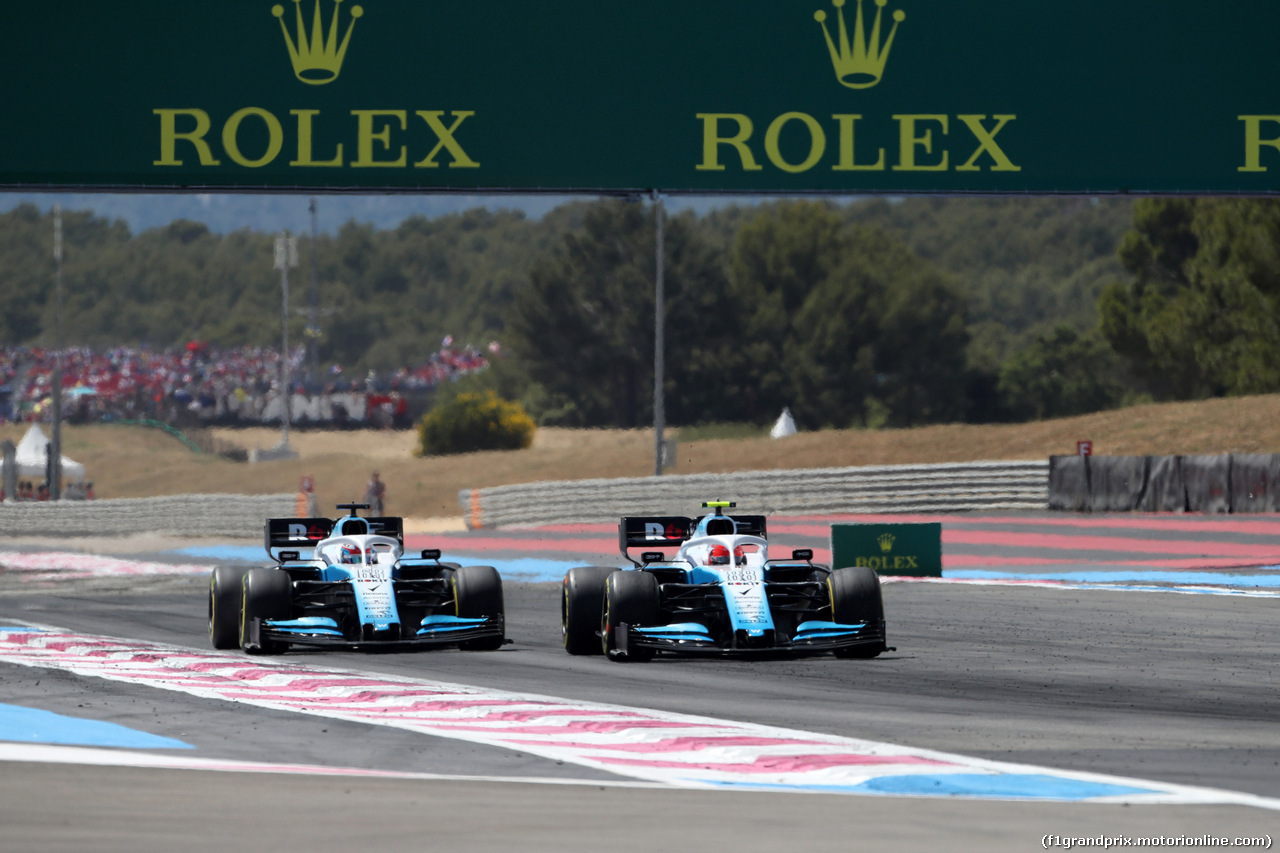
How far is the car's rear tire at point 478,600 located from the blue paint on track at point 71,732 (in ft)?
15.6

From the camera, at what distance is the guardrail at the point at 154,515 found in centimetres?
3909

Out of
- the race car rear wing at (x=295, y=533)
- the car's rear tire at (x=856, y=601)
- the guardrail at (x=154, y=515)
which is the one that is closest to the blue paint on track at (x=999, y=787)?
the car's rear tire at (x=856, y=601)

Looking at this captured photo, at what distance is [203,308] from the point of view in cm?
17288

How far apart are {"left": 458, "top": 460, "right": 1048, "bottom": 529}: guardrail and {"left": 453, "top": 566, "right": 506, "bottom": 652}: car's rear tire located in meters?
21.5

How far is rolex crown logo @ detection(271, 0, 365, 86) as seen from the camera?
20.6m

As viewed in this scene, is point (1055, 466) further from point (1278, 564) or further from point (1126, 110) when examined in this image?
point (1126, 110)

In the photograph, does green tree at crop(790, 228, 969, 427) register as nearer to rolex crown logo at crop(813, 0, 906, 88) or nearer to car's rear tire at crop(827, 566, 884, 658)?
rolex crown logo at crop(813, 0, 906, 88)

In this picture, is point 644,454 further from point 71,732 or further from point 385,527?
point 71,732

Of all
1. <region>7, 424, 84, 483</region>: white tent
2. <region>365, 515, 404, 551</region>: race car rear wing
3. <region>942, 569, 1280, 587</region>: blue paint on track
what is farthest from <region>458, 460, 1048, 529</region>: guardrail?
<region>7, 424, 84, 483</region>: white tent

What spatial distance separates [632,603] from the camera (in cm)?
1422

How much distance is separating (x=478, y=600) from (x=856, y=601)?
3.43m

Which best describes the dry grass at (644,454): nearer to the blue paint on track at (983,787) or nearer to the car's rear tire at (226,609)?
the car's rear tire at (226,609)

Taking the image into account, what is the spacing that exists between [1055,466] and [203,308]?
148 meters

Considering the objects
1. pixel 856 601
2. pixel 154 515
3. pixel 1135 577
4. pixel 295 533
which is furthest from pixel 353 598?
pixel 154 515
